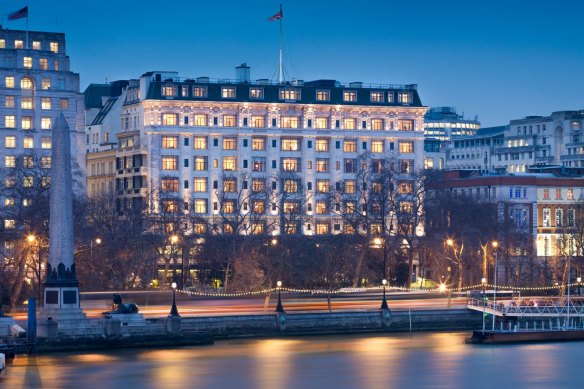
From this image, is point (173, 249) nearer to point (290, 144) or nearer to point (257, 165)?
point (257, 165)

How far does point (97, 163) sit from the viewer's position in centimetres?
16562

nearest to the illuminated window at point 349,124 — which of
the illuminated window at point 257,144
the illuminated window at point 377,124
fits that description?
the illuminated window at point 377,124

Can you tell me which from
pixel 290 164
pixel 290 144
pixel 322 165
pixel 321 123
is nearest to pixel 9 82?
pixel 290 144

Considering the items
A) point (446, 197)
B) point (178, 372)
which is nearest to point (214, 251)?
point (446, 197)

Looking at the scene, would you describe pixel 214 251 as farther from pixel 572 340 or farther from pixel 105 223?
pixel 572 340

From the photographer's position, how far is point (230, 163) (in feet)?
518

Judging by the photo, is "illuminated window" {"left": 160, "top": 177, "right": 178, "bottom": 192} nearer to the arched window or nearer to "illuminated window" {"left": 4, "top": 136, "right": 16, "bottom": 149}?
"illuminated window" {"left": 4, "top": 136, "right": 16, "bottom": 149}

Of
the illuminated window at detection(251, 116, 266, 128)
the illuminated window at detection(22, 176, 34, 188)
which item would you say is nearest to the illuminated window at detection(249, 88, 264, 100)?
A: the illuminated window at detection(251, 116, 266, 128)

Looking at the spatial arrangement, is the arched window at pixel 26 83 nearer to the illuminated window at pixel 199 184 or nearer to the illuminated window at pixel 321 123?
the illuminated window at pixel 199 184

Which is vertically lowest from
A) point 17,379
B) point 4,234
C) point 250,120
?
point 17,379

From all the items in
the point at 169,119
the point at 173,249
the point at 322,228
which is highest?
the point at 169,119

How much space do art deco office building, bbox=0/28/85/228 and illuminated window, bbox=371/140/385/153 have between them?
28.1 meters

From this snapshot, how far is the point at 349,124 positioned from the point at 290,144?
19.9 ft

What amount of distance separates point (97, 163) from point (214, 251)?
36.6m
